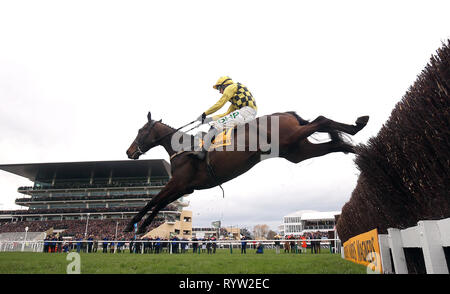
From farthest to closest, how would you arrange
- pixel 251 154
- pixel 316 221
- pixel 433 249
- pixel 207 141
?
pixel 316 221 → pixel 207 141 → pixel 251 154 → pixel 433 249

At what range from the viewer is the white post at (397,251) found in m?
3.35

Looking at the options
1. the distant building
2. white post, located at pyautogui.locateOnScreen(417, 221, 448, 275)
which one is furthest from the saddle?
the distant building

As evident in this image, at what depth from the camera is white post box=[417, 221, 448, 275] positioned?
2334 millimetres

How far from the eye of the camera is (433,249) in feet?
7.84

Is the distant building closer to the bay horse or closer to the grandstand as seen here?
the grandstand

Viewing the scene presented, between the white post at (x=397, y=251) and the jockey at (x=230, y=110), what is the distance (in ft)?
12.0

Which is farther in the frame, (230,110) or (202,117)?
(230,110)

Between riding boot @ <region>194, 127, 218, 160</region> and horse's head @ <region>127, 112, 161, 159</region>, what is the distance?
196 cm

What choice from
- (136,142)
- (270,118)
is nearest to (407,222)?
(270,118)

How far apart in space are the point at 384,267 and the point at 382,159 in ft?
4.85

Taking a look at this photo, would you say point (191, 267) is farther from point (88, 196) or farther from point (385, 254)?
point (88, 196)

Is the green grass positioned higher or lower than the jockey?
lower

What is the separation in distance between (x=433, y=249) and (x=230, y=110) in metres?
4.84

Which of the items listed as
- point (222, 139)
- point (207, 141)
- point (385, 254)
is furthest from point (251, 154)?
point (385, 254)
